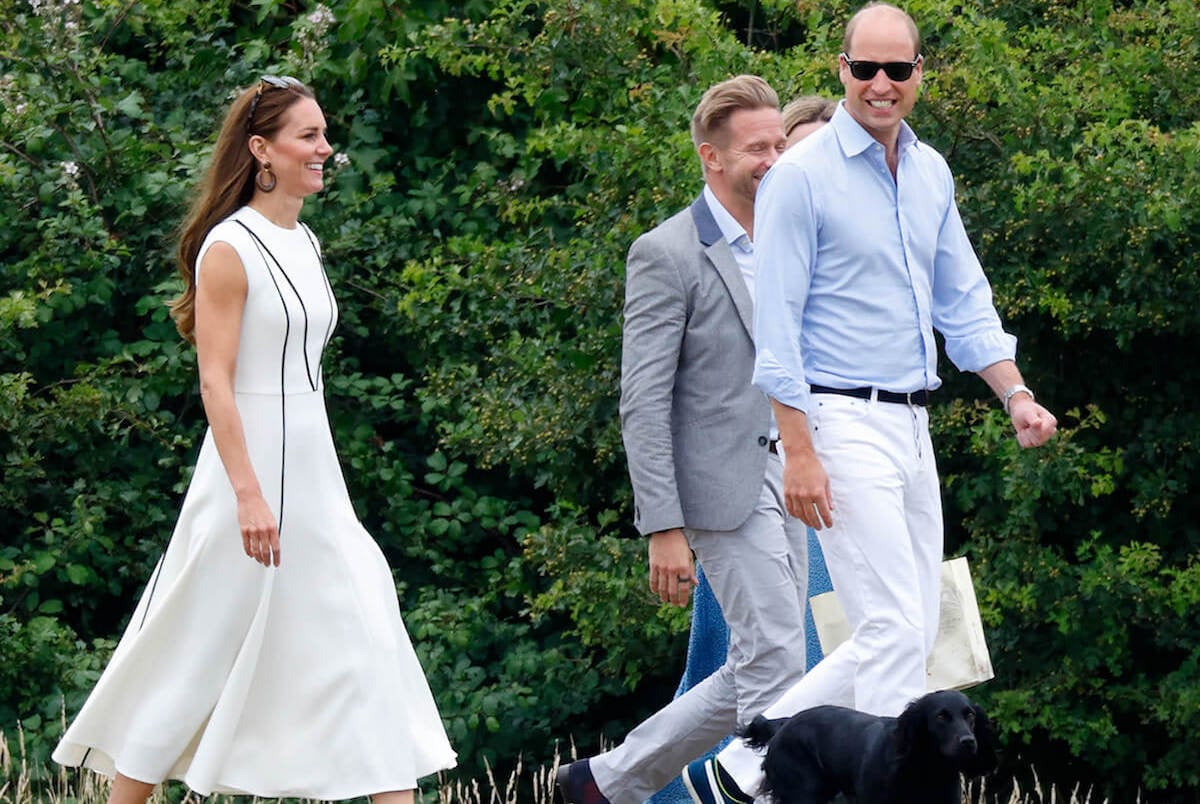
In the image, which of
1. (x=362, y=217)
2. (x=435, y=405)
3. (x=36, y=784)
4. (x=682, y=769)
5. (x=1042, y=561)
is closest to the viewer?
(x=682, y=769)

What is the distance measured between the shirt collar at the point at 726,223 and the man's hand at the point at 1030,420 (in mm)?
929

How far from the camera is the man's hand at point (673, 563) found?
514 centimetres

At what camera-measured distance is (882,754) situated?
436 cm

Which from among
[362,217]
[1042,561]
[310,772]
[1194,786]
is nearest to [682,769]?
[310,772]

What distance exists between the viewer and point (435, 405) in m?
8.32

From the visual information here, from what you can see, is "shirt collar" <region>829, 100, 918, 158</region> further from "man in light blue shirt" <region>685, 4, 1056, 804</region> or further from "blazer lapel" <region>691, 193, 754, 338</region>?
"blazer lapel" <region>691, 193, 754, 338</region>

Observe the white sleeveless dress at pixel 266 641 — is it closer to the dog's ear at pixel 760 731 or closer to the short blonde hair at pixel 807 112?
the dog's ear at pixel 760 731

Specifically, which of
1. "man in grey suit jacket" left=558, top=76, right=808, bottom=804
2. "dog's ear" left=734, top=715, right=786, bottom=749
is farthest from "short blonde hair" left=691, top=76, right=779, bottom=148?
"dog's ear" left=734, top=715, right=786, bottom=749

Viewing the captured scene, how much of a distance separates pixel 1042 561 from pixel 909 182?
287cm

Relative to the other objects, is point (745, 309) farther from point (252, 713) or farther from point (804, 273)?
point (252, 713)

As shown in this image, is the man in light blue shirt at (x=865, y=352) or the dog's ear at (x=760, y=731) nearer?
the man in light blue shirt at (x=865, y=352)

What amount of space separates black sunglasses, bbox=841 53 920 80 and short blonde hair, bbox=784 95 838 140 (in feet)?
4.31

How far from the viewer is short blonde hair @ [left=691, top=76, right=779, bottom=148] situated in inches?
212

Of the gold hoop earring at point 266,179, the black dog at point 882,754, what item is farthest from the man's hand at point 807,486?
the gold hoop earring at point 266,179
